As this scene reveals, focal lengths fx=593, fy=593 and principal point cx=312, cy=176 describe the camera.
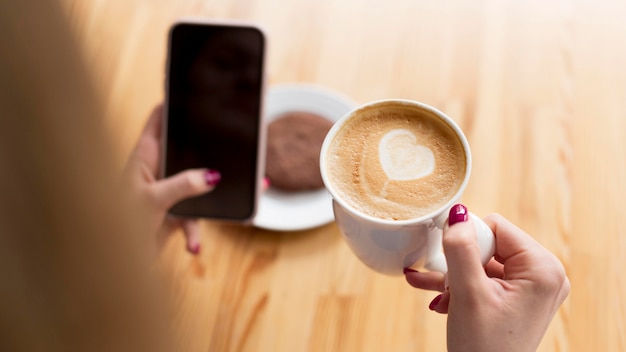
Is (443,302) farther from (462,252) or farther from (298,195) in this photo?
(298,195)

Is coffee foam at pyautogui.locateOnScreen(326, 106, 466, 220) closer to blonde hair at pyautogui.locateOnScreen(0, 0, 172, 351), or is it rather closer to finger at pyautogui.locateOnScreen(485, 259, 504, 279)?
finger at pyautogui.locateOnScreen(485, 259, 504, 279)

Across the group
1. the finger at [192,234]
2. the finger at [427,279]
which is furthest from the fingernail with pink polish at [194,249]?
the finger at [427,279]

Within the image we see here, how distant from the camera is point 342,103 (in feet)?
2.66

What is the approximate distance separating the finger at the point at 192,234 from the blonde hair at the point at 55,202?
652 mm

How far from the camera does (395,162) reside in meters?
0.41

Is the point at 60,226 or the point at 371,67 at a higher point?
the point at 60,226

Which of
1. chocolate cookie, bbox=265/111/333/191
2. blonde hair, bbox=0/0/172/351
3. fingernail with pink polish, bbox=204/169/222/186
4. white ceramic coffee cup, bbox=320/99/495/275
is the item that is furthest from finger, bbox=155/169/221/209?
blonde hair, bbox=0/0/172/351

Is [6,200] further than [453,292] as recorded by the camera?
No

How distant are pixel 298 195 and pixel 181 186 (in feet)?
0.53

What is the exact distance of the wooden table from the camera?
27.8 inches

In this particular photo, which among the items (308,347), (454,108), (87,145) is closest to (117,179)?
(87,145)

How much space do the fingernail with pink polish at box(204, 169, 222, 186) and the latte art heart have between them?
1.22 ft

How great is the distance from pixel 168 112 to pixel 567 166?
0.52 metres

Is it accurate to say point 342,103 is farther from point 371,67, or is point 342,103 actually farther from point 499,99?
point 499,99
